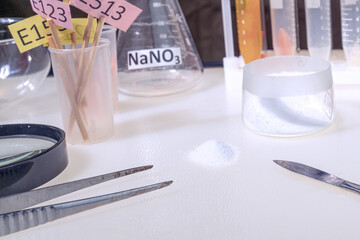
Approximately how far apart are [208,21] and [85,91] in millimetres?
570

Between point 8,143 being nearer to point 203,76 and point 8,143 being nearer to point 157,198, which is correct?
point 157,198

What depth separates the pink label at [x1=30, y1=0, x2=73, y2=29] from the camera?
68 centimetres

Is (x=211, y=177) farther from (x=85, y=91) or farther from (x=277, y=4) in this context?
(x=277, y=4)

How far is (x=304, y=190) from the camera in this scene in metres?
0.57

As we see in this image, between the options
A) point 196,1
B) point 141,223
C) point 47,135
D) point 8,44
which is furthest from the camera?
point 196,1

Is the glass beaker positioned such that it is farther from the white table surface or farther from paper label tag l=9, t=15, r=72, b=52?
paper label tag l=9, t=15, r=72, b=52

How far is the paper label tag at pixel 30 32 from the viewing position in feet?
2.34

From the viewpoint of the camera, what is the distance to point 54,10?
69 cm

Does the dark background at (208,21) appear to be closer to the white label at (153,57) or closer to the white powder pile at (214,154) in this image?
the white label at (153,57)

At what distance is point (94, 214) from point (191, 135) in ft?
0.81

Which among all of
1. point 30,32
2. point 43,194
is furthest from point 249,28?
point 43,194

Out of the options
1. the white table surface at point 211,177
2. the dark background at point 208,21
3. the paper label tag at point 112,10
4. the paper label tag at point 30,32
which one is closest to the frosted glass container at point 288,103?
the white table surface at point 211,177

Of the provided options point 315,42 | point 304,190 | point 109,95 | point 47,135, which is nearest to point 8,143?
point 47,135

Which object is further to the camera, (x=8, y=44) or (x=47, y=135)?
(x=8, y=44)
